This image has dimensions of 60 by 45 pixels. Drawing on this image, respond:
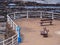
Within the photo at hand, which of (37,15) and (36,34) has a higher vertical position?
(37,15)

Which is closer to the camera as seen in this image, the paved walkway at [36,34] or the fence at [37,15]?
the paved walkway at [36,34]

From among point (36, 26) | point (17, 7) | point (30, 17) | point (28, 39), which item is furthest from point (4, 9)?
point (28, 39)

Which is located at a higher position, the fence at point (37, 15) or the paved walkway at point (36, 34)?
the fence at point (37, 15)

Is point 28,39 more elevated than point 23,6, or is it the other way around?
point 23,6

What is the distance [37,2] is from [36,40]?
8.39m

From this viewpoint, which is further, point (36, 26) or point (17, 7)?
point (17, 7)

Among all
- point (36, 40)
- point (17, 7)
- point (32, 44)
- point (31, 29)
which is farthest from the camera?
point (17, 7)

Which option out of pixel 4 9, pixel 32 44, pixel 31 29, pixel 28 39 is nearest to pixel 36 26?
pixel 31 29

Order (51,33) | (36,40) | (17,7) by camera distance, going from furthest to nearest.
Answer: (17,7), (51,33), (36,40)

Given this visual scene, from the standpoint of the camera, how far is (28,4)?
17.8 meters

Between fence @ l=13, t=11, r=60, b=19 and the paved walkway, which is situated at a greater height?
fence @ l=13, t=11, r=60, b=19

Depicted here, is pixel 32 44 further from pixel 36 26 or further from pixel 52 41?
pixel 36 26

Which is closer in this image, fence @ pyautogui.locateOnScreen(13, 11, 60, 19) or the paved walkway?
the paved walkway

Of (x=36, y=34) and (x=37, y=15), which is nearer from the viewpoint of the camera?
(x=36, y=34)
